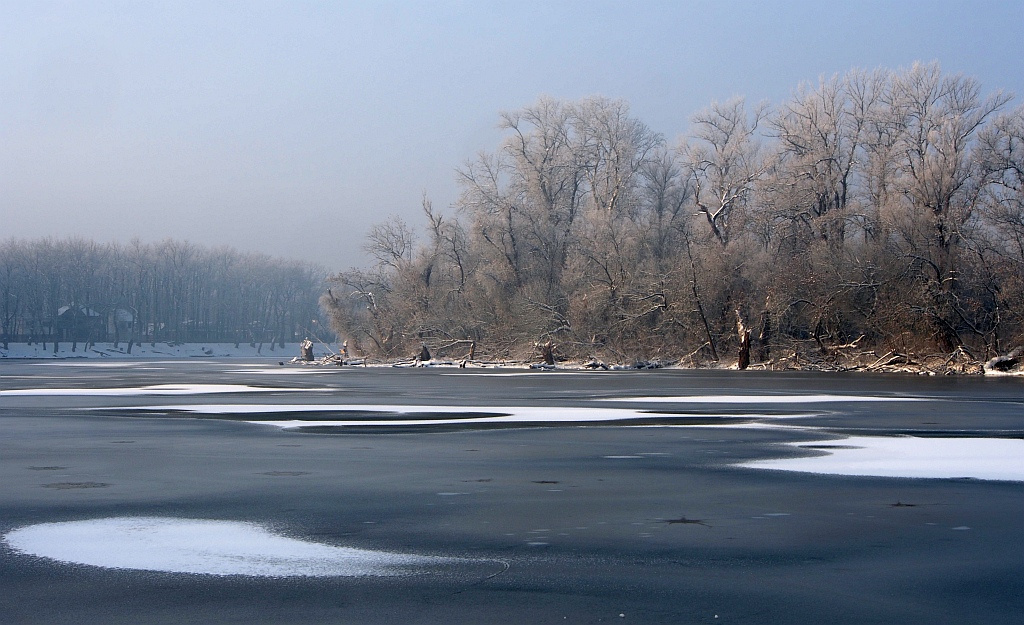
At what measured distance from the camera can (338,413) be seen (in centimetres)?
1911

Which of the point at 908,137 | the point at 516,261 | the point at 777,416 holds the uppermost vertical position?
the point at 908,137

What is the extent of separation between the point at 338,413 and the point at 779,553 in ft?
44.3

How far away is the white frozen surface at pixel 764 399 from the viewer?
22.8 m

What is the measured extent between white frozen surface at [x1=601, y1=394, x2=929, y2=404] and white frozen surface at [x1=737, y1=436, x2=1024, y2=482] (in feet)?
30.1

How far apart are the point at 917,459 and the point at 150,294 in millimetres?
121925

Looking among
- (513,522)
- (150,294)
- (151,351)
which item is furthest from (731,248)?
(150,294)

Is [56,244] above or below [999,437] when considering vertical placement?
above

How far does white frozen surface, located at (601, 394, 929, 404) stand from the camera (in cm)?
2283

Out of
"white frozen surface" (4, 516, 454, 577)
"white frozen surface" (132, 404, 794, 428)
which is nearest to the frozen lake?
"white frozen surface" (4, 516, 454, 577)

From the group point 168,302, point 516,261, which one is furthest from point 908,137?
point 168,302

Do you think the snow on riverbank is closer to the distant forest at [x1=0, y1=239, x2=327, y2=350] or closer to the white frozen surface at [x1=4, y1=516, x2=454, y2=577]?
the distant forest at [x1=0, y1=239, x2=327, y2=350]

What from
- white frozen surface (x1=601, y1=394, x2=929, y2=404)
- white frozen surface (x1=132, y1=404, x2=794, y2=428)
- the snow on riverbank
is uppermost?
the snow on riverbank

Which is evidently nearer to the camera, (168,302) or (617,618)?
(617,618)

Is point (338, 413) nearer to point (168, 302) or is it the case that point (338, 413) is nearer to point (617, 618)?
point (617, 618)
